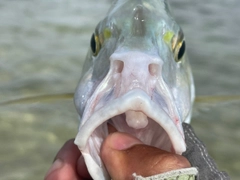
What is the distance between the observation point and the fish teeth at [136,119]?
0.93 m

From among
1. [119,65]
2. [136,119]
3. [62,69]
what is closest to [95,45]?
[119,65]

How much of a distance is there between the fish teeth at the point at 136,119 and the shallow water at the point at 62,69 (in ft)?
3.69

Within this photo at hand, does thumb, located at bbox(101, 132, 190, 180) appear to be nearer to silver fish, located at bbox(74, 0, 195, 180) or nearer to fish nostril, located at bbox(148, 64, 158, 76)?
silver fish, located at bbox(74, 0, 195, 180)

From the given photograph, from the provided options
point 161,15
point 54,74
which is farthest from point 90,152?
point 54,74

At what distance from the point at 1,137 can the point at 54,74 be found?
0.78m

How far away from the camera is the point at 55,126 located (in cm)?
225

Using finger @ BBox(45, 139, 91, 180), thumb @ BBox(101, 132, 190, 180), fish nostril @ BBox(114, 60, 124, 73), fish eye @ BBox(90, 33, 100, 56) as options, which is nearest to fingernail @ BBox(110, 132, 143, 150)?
thumb @ BBox(101, 132, 190, 180)

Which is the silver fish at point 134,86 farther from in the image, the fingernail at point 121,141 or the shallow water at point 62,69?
the shallow water at point 62,69

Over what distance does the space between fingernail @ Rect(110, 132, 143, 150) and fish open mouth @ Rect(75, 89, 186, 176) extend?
4 cm

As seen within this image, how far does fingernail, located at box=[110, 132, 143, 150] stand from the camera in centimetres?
90

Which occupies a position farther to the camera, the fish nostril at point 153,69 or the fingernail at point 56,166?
the fingernail at point 56,166

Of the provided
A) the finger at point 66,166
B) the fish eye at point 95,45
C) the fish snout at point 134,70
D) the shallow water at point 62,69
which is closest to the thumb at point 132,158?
the fish snout at point 134,70

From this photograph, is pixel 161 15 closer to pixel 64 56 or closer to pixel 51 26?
pixel 64 56

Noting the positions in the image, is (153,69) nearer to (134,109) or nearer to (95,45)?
(134,109)
